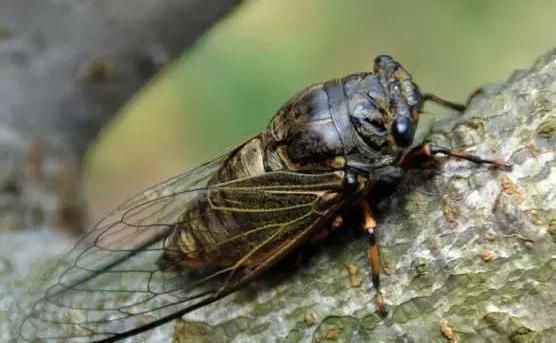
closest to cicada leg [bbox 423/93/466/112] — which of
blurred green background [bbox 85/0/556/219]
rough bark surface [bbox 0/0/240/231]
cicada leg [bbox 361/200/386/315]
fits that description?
cicada leg [bbox 361/200/386/315]

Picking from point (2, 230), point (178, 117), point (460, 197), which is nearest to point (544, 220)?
point (460, 197)

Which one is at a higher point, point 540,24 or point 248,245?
point 540,24

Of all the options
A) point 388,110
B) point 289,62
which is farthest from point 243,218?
point 289,62

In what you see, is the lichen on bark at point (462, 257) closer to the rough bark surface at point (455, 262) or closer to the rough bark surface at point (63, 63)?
the rough bark surface at point (455, 262)

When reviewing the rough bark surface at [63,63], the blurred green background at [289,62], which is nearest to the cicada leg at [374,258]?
the rough bark surface at [63,63]

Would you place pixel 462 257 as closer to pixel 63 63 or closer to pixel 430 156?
pixel 430 156

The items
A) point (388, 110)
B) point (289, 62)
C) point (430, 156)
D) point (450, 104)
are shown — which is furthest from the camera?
point (289, 62)

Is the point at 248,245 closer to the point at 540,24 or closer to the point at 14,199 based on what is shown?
the point at 14,199
